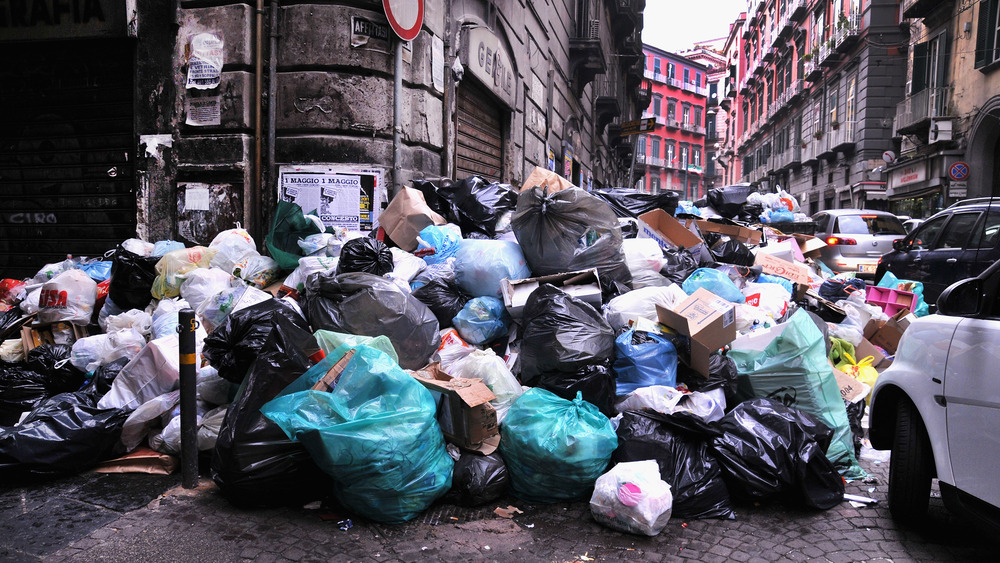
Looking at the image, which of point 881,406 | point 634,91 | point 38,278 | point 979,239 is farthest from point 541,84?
point 634,91

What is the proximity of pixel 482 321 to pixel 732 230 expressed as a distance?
3137 mm

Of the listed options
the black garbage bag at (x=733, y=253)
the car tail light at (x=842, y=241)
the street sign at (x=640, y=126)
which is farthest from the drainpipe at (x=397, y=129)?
the street sign at (x=640, y=126)

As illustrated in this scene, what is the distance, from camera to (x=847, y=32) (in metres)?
24.5

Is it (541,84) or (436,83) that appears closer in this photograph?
(436,83)

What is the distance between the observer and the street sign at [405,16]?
5.27 m

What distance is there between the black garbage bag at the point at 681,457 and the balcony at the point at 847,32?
86.9 ft

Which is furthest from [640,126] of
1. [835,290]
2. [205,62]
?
[205,62]

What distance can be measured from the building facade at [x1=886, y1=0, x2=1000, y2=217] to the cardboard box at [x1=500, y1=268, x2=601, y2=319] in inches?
588

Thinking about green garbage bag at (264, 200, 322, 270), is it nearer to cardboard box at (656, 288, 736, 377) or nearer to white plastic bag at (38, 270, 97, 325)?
white plastic bag at (38, 270, 97, 325)

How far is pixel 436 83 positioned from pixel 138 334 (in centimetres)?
358

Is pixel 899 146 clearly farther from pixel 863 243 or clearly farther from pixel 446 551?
pixel 446 551

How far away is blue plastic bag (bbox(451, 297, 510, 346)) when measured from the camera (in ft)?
12.8

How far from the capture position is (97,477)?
3068 millimetres

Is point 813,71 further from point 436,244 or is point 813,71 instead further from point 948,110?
point 436,244
